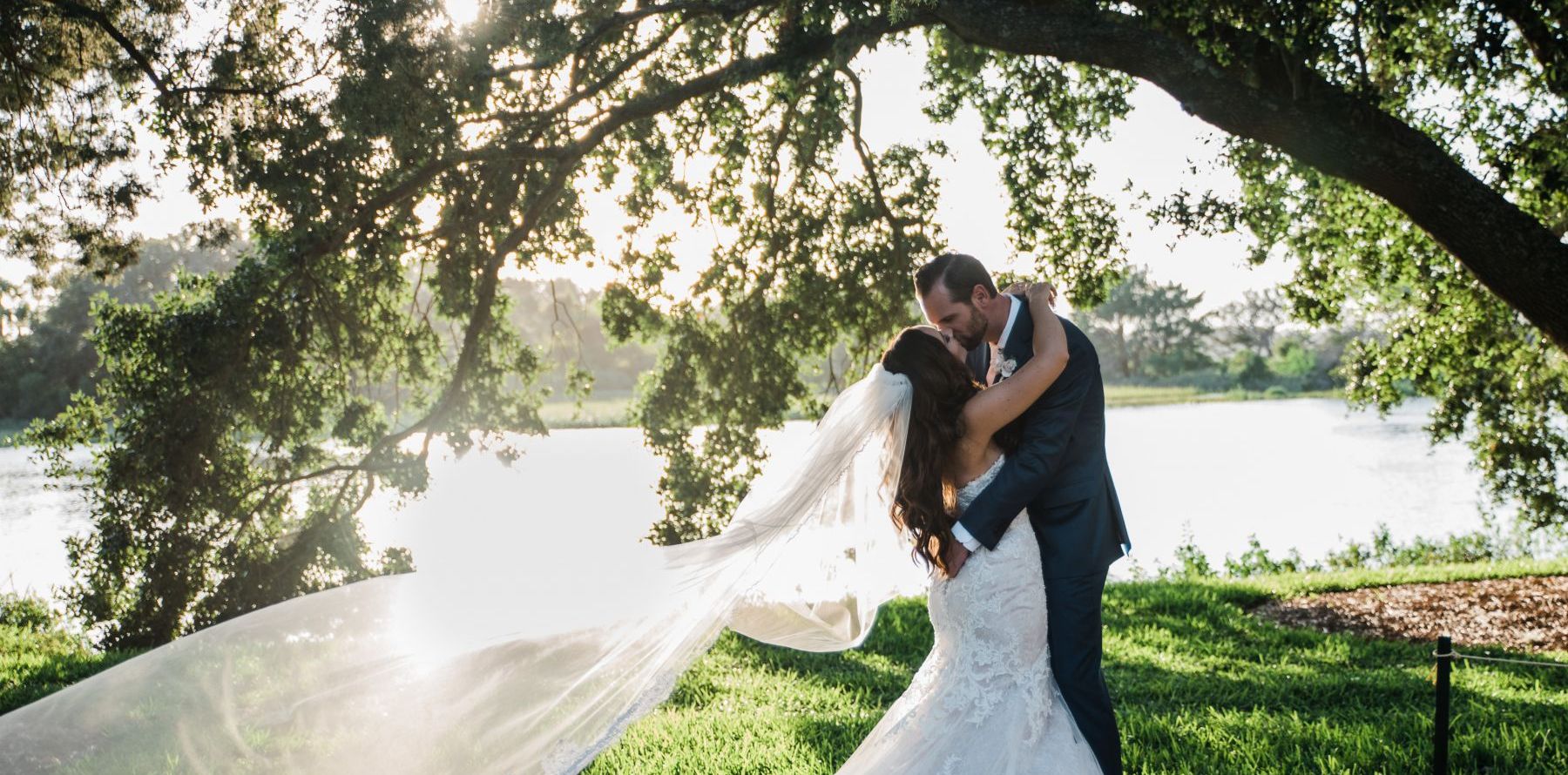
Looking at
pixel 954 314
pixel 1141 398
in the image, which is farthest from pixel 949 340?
pixel 1141 398

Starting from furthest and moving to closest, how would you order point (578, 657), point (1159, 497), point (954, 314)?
point (1159, 497) < point (578, 657) < point (954, 314)

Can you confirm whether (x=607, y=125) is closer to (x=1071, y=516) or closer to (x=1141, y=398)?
(x=1071, y=516)

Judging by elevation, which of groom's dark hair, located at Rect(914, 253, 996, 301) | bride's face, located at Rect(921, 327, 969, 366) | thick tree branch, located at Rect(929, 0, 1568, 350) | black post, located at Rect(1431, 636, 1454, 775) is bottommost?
black post, located at Rect(1431, 636, 1454, 775)

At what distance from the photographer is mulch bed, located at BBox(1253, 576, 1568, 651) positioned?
8.53 m

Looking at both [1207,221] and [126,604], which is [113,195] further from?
[1207,221]

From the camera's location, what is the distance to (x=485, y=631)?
3.84 meters

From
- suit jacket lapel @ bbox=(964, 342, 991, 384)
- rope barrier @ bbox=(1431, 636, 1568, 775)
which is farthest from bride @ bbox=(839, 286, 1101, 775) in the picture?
rope barrier @ bbox=(1431, 636, 1568, 775)

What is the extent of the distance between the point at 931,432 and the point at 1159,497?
65.7 ft

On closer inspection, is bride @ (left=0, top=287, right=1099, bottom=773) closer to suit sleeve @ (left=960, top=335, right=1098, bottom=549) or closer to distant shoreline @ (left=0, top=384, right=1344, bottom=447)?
suit sleeve @ (left=960, top=335, right=1098, bottom=549)

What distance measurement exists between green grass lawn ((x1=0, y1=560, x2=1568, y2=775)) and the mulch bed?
440 mm

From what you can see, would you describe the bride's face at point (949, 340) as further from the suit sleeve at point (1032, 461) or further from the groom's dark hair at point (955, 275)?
the suit sleeve at point (1032, 461)

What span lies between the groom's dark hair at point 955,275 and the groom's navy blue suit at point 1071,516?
0.26 m

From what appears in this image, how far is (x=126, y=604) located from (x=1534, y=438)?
14.5 metres

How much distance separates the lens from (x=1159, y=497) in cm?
2212
